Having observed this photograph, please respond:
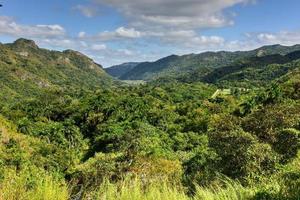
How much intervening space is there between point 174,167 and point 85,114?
67718mm

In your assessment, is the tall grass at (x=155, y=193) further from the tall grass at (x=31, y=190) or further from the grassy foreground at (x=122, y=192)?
the tall grass at (x=31, y=190)

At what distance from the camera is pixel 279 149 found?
2059 cm

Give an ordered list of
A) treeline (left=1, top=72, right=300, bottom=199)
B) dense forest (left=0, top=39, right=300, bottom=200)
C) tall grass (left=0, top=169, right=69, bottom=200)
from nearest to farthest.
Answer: tall grass (left=0, top=169, right=69, bottom=200), dense forest (left=0, top=39, right=300, bottom=200), treeline (left=1, top=72, right=300, bottom=199)

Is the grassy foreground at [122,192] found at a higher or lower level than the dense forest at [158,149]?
higher

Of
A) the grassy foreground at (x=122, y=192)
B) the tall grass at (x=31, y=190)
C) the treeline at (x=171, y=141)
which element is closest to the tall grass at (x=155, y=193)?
the grassy foreground at (x=122, y=192)

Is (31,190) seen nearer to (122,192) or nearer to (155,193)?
(122,192)

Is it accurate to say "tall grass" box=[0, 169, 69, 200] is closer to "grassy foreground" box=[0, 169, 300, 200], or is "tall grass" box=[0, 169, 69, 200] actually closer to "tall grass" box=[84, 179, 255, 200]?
"grassy foreground" box=[0, 169, 300, 200]

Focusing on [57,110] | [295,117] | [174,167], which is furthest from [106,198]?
[57,110]

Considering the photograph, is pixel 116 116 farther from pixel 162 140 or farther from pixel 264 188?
pixel 264 188

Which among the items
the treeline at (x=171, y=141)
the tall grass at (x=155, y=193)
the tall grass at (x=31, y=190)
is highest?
the tall grass at (x=31, y=190)

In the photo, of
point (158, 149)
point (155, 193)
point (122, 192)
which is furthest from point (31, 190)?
point (158, 149)

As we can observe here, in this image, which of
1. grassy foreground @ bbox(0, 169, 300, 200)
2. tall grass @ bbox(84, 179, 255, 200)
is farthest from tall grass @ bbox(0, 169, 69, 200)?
tall grass @ bbox(84, 179, 255, 200)

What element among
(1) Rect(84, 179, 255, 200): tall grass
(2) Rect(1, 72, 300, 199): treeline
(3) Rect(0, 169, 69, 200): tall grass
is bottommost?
(2) Rect(1, 72, 300, 199): treeline

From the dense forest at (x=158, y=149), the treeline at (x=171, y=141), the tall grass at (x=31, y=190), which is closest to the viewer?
the tall grass at (x=31, y=190)
